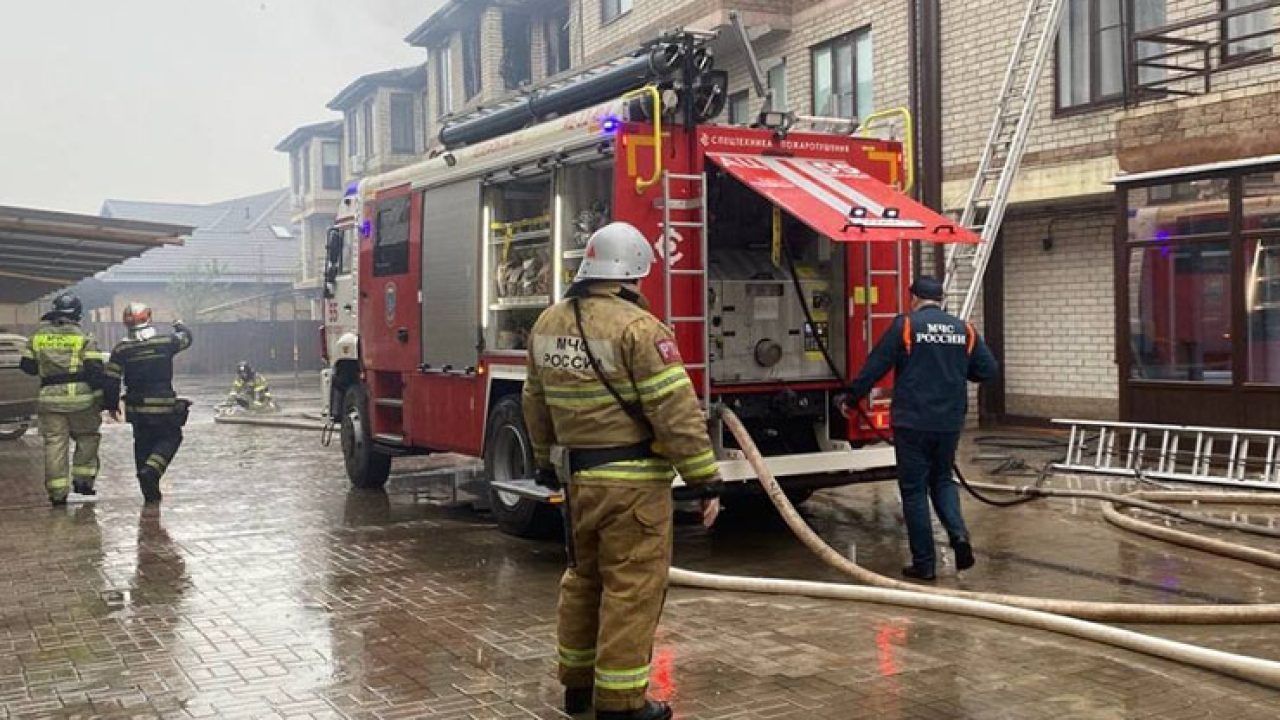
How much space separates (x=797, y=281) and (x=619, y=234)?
386 cm

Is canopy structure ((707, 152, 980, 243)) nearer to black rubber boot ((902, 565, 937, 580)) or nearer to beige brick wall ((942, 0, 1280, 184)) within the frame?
black rubber boot ((902, 565, 937, 580))

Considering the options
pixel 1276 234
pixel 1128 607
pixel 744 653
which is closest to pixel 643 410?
pixel 744 653

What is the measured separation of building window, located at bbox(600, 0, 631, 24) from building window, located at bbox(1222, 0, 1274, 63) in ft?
36.5

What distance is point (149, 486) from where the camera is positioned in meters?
10.6

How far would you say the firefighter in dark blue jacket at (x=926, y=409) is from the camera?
691 cm

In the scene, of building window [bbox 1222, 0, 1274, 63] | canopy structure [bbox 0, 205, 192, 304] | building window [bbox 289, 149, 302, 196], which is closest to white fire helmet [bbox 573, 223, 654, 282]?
building window [bbox 1222, 0, 1274, 63]

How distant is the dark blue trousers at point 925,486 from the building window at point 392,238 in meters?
4.77

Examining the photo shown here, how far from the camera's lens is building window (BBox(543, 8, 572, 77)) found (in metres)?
27.1

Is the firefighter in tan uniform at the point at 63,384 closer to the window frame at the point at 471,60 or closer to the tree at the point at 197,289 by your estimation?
the window frame at the point at 471,60

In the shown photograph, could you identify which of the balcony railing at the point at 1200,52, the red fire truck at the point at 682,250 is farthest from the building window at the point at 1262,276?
the red fire truck at the point at 682,250

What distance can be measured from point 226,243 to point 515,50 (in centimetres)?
3477

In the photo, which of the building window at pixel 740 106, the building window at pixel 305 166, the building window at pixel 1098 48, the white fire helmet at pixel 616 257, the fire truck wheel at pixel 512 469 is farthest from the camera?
the building window at pixel 305 166

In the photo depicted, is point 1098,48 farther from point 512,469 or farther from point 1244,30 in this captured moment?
point 512,469

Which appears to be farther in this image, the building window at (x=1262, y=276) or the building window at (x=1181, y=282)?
the building window at (x=1181, y=282)
